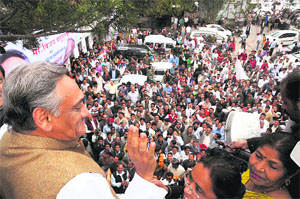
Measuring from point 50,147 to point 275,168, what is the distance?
56.9 inches

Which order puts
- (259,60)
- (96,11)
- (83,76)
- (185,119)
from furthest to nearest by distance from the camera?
(259,60), (83,76), (185,119), (96,11)

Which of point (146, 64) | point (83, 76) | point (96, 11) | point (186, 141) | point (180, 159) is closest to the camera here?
point (96, 11)

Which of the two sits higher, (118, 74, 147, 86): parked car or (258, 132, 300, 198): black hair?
(258, 132, 300, 198): black hair

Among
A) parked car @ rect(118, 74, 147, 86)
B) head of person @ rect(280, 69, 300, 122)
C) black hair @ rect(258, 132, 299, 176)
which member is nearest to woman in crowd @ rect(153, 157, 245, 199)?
black hair @ rect(258, 132, 299, 176)

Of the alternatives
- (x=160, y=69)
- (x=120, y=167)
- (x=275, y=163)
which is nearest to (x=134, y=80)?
(x=160, y=69)

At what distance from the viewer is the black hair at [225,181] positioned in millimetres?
1489

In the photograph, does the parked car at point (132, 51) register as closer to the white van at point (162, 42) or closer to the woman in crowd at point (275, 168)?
the white van at point (162, 42)

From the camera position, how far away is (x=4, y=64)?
4691 millimetres

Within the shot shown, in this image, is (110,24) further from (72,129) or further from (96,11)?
(72,129)

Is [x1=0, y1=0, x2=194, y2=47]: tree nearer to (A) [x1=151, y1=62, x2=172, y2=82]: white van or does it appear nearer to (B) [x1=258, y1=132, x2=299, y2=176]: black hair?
(B) [x1=258, y1=132, x2=299, y2=176]: black hair

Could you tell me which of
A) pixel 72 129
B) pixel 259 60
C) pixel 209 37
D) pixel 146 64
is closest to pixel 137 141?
pixel 72 129

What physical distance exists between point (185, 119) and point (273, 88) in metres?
4.64

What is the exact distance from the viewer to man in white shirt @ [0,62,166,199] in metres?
0.93

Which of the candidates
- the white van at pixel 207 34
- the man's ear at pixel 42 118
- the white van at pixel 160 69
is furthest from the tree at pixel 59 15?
the white van at pixel 207 34
